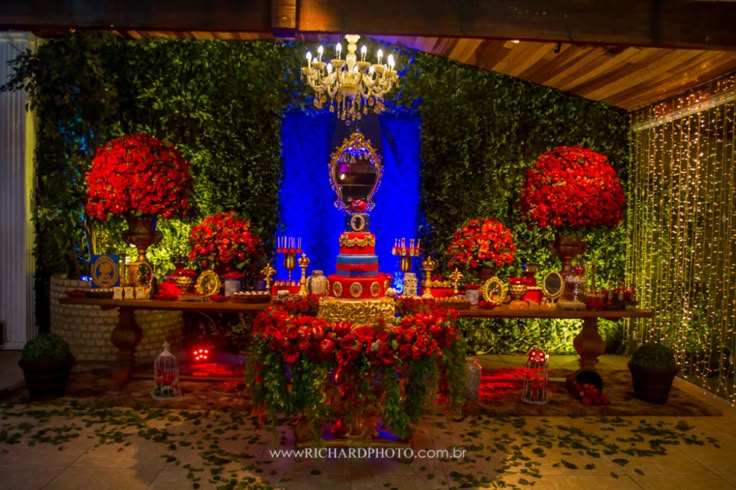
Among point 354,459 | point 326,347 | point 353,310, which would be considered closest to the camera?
point 326,347

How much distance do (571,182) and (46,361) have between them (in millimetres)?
5893

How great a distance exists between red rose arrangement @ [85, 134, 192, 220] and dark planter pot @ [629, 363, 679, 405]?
5.25 m

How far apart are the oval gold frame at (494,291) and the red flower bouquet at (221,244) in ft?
8.92

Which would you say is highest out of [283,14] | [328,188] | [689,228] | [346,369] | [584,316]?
[283,14]

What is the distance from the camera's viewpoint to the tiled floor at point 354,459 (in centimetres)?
412

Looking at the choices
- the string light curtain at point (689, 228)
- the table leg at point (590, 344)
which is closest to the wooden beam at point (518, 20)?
the string light curtain at point (689, 228)

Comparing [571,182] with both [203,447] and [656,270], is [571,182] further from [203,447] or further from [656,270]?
[203,447]

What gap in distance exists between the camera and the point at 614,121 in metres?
7.96

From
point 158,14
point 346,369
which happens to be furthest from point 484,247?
point 158,14

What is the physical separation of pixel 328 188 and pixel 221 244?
6.42ft

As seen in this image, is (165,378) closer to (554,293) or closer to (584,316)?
(554,293)

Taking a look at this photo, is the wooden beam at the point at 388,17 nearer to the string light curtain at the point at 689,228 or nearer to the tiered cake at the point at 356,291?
the string light curtain at the point at 689,228

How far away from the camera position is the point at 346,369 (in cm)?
414

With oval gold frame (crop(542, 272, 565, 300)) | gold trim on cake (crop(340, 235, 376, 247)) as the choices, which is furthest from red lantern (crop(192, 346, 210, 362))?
oval gold frame (crop(542, 272, 565, 300))
